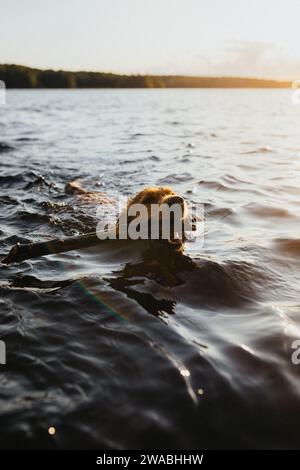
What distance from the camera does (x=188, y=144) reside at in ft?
55.6

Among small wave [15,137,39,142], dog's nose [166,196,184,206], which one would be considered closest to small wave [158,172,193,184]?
dog's nose [166,196,184,206]

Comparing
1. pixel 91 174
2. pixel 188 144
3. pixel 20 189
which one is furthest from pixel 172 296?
pixel 188 144

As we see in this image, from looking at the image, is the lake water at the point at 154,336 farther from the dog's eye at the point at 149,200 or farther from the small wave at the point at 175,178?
the small wave at the point at 175,178

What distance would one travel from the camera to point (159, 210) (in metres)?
4.58

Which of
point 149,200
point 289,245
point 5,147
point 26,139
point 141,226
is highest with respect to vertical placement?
point 26,139

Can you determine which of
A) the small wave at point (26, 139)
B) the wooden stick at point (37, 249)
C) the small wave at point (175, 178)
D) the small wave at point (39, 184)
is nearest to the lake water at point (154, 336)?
the wooden stick at point (37, 249)

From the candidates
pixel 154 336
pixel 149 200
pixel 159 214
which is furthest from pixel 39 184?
pixel 154 336

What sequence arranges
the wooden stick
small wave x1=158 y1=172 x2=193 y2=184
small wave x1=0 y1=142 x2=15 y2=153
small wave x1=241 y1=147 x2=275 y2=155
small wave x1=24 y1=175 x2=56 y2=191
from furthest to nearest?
small wave x1=0 y1=142 x2=15 y2=153, small wave x1=241 y1=147 x2=275 y2=155, small wave x1=158 y1=172 x2=193 y2=184, small wave x1=24 y1=175 x2=56 y2=191, the wooden stick

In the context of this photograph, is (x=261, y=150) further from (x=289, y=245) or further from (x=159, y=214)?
(x=159, y=214)

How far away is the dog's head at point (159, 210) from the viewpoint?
4422 mm

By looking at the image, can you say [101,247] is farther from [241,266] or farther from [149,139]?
[149,139]

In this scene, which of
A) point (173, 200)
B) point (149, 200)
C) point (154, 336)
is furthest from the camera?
point (149, 200)

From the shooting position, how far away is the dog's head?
4.42 meters

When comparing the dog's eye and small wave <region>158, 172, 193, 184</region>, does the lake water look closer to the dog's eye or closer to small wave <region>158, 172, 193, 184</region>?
the dog's eye
